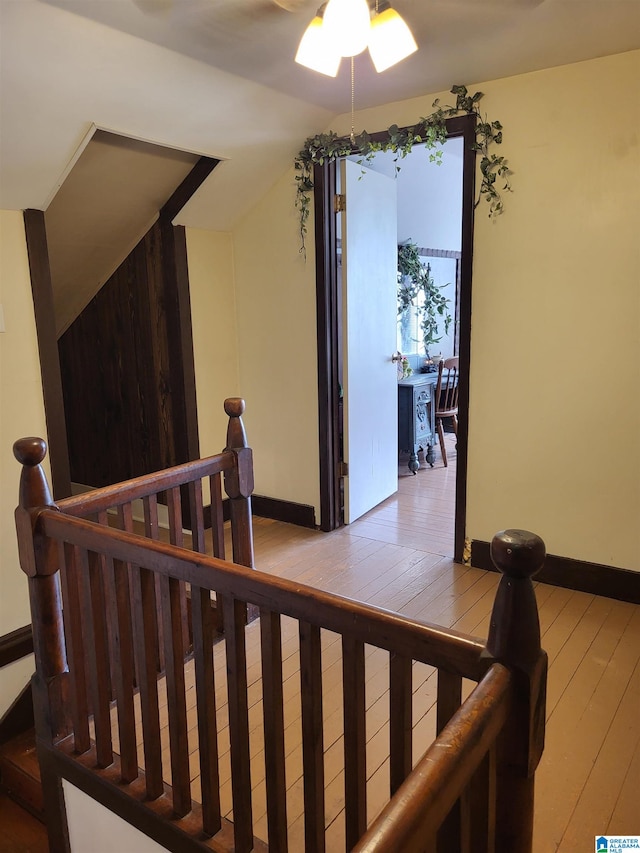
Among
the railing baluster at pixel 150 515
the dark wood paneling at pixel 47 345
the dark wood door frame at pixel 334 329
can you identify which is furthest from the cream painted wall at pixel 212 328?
the railing baluster at pixel 150 515

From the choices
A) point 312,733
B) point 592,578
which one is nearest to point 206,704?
point 312,733

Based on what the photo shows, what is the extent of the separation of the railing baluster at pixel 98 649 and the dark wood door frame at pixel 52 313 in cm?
132

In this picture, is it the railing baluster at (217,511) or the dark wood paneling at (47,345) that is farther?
the dark wood paneling at (47,345)

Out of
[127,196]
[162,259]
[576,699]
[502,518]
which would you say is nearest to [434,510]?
[502,518]

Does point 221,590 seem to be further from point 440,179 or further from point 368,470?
point 440,179

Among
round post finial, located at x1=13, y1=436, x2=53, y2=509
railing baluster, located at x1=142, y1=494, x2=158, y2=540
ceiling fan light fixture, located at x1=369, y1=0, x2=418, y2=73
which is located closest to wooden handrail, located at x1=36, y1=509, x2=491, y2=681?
round post finial, located at x1=13, y1=436, x2=53, y2=509

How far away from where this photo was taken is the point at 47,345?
2.80 m

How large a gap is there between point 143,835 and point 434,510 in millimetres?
2775

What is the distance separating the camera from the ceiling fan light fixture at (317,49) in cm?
194

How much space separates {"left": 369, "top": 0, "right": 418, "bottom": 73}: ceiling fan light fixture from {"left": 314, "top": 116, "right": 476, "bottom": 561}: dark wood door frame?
3.23 feet

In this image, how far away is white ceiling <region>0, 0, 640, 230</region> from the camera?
2021 millimetres

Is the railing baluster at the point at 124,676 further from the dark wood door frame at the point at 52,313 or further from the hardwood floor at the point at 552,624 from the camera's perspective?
the dark wood door frame at the point at 52,313

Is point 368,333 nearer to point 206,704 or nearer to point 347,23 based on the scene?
point 347,23

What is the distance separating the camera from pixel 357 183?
352 cm
